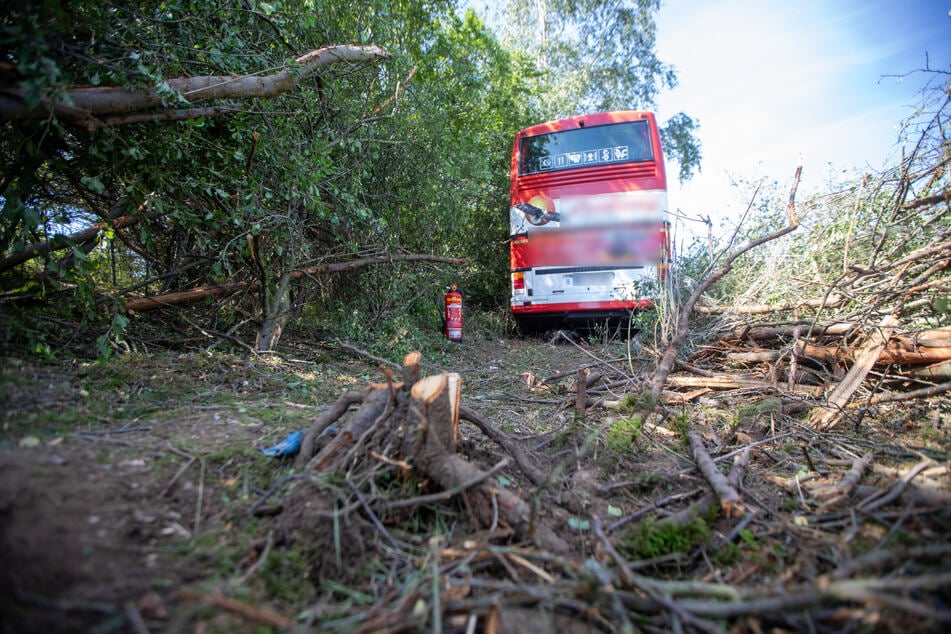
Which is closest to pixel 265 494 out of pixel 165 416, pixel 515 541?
pixel 515 541

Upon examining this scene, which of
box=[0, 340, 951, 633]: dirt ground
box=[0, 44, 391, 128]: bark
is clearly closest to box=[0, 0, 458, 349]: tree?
box=[0, 44, 391, 128]: bark

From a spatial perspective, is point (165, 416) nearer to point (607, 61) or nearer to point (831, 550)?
point (831, 550)

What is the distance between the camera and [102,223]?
326cm

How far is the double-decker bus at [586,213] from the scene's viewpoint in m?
6.80

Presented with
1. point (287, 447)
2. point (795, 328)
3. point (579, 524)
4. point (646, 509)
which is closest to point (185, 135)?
point (287, 447)

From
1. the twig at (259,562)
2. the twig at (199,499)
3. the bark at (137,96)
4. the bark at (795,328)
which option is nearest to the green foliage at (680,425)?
the bark at (795,328)

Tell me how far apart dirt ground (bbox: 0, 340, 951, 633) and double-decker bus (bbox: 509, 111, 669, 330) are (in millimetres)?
4461

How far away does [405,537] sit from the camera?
157 centimetres

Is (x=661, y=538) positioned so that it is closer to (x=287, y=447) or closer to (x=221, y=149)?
(x=287, y=447)

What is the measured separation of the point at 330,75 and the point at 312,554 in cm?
411

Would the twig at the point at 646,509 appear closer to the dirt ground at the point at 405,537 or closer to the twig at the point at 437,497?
the dirt ground at the point at 405,537

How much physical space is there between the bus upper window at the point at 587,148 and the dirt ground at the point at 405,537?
17.3ft

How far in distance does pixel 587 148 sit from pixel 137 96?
5964mm

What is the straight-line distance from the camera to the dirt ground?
1132mm
